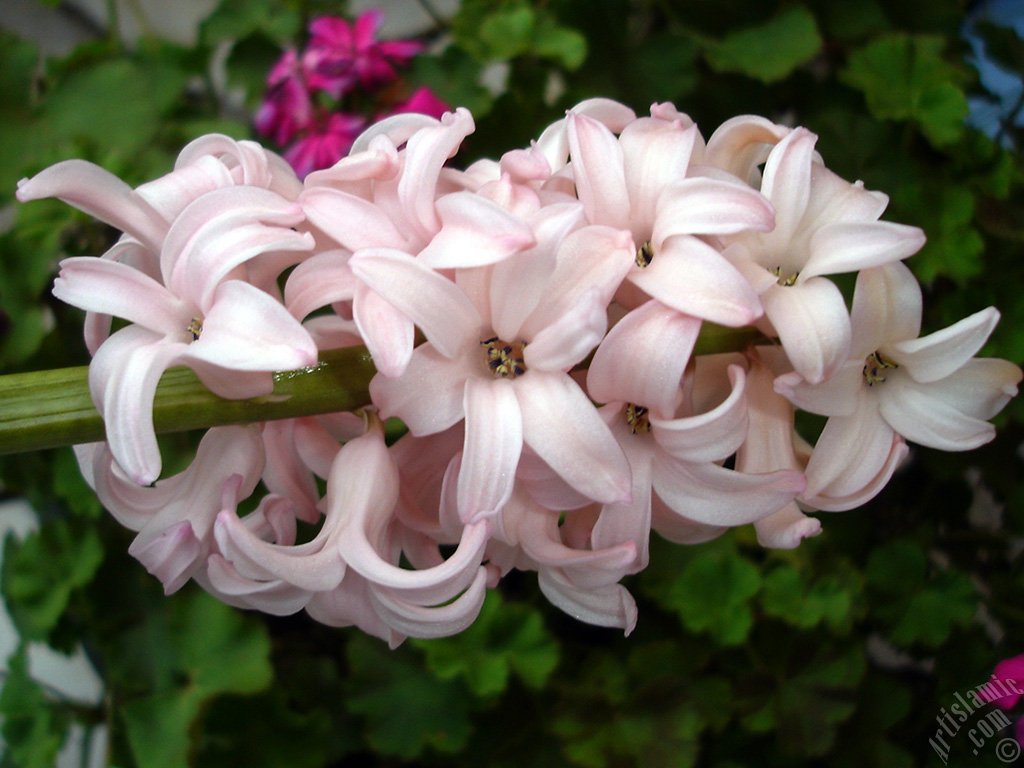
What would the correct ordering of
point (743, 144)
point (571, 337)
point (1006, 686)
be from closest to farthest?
point (571, 337), point (743, 144), point (1006, 686)

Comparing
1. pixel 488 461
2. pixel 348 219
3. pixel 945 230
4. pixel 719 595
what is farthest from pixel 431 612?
pixel 945 230

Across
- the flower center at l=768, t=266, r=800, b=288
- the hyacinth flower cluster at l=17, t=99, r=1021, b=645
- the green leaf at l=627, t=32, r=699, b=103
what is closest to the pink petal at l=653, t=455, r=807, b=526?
the hyacinth flower cluster at l=17, t=99, r=1021, b=645

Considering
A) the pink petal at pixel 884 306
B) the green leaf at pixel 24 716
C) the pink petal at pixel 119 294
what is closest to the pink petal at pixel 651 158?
the pink petal at pixel 884 306

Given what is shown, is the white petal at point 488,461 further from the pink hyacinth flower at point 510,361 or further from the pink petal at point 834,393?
the pink petal at point 834,393

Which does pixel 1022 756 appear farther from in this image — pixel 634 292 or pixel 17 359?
pixel 17 359

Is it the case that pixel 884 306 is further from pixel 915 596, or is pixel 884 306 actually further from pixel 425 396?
pixel 915 596

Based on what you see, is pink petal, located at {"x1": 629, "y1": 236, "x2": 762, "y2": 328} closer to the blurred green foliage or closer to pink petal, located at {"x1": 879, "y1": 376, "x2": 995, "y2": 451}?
pink petal, located at {"x1": 879, "y1": 376, "x2": 995, "y2": 451}

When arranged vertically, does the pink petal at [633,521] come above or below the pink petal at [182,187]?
below

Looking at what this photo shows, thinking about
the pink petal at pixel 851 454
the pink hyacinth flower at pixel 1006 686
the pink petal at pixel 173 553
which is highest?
the pink petal at pixel 851 454
